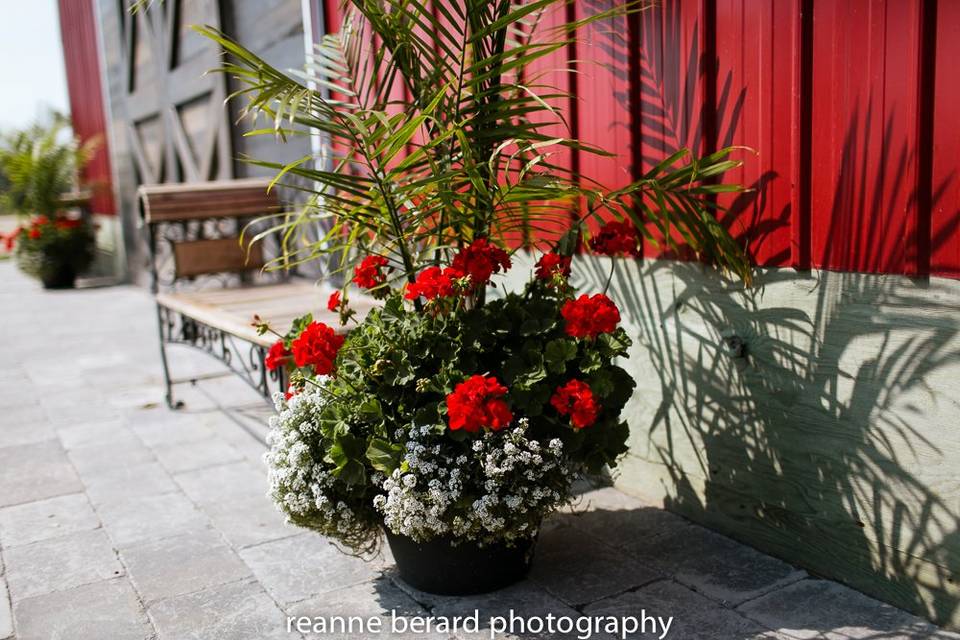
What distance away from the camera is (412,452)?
2.33 m

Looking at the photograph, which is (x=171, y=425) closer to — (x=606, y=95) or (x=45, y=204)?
→ (x=606, y=95)

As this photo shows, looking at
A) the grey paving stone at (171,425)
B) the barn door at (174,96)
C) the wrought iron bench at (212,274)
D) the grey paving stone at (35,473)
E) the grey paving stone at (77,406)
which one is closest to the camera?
the grey paving stone at (35,473)

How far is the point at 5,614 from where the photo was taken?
8.41 ft

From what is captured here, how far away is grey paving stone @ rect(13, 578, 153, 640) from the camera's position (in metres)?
2.42

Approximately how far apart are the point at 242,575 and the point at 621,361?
57.9 inches

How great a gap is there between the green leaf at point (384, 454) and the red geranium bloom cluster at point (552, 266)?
2.11 feet

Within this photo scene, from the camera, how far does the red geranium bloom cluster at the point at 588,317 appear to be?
2.30 m

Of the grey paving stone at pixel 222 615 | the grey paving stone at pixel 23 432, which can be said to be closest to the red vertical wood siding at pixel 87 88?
the grey paving stone at pixel 23 432

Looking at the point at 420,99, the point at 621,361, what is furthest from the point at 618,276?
the point at 420,99

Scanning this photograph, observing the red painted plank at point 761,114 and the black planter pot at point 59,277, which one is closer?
the red painted plank at point 761,114

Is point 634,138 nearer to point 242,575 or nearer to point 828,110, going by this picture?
point 828,110

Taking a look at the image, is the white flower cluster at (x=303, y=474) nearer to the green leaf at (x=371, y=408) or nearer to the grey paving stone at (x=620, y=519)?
the green leaf at (x=371, y=408)

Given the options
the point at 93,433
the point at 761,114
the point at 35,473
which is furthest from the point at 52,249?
the point at 761,114

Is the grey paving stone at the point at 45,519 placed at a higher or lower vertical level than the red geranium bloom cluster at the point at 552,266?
lower
